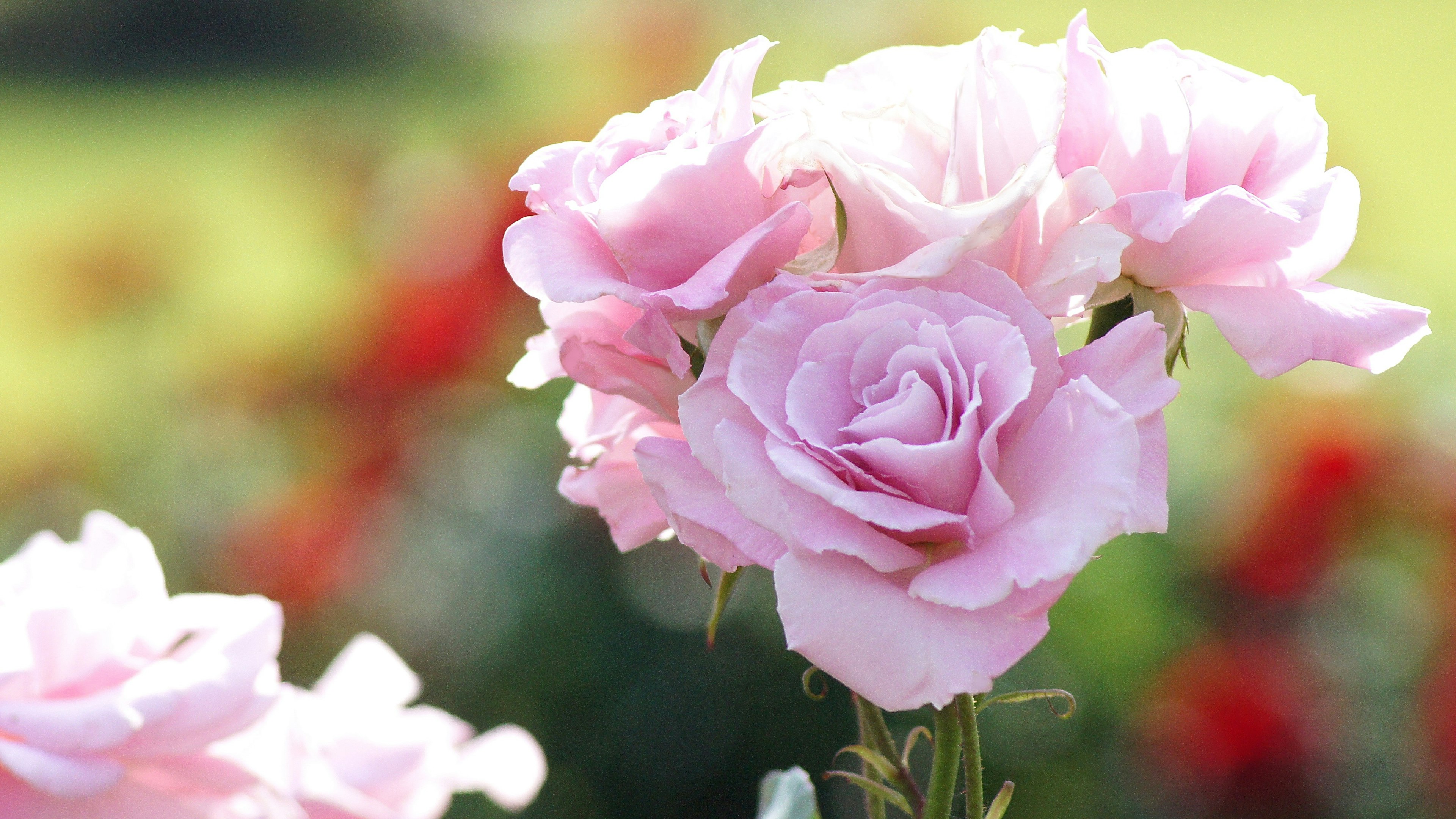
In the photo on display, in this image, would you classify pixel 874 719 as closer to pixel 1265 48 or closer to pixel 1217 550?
pixel 1217 550

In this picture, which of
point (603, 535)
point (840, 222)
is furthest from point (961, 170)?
point (603, 535)

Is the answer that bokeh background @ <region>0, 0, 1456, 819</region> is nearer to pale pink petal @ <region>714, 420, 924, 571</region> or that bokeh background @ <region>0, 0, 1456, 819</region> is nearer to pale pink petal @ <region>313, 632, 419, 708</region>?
pale pink petal @ <region>313, 632, 419, 708</region>

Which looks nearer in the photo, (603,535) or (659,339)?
(659,339)

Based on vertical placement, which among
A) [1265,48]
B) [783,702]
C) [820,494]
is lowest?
[1265,48]

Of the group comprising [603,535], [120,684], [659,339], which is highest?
[659,339]

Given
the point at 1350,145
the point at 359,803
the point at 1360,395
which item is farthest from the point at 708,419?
the point at 1350,145

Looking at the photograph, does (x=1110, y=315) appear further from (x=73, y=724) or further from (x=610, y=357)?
(x=73, y=724)

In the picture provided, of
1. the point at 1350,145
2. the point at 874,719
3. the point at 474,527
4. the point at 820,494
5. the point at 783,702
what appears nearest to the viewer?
the point at 820,494
